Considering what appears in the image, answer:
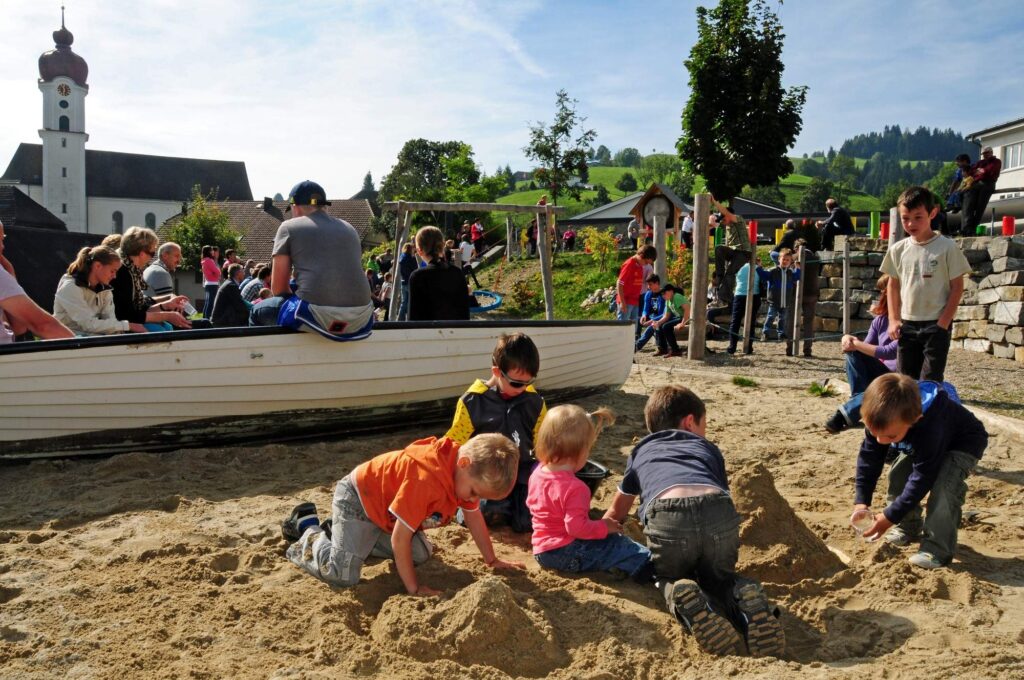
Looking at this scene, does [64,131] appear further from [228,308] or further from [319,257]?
[319,257]

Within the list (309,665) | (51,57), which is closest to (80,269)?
(309,665)

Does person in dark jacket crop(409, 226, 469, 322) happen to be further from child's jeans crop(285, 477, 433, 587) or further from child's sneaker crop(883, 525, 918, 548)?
child's sneaker crop(883, 525, 918, 548)

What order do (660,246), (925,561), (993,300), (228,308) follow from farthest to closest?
(660,246)
(993,300)
(228,308)
(925,561)

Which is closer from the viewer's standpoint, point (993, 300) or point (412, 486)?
point (412, 486)

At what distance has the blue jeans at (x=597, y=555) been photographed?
3.60 m

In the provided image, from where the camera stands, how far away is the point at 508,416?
4.36 m

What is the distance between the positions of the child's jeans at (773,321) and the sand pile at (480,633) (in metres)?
11.5

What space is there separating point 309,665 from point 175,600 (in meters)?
0.80

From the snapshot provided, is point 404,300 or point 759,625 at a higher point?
point 404,300

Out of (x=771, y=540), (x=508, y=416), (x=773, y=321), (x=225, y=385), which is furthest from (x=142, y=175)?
(x=771, y=540)

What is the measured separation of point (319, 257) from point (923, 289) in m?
3.82

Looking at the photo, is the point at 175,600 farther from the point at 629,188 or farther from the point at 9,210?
the point at 629,188

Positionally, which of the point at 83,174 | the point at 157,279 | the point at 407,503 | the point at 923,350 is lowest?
the point at 407,503

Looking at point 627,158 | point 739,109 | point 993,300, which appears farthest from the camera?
point 627,158
